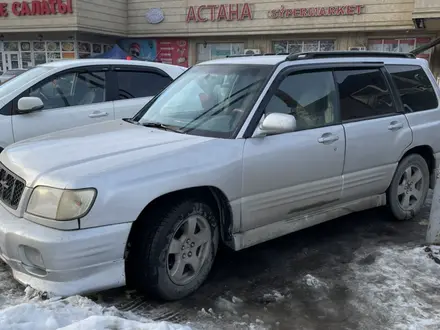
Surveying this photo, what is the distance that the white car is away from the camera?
5.60 meters

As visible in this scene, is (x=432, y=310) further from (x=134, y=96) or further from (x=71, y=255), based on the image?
(x=134, y=96)

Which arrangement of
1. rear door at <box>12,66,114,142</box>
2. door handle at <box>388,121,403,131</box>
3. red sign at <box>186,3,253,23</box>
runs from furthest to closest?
red sign at <box>186,3,253,23</box> < rear door at <box>12,66,114,142</box> < door handle at <box>388,121,403,131</box>

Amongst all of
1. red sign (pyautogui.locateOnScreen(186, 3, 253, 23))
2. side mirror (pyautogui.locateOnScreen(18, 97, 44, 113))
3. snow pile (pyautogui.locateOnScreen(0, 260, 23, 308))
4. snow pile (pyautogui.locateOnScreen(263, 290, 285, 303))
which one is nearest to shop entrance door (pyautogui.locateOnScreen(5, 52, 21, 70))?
red sign (pyautogui.locateOnScreen(186, 3, 253, 23))

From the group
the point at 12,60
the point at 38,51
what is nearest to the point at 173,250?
the point at 38,51

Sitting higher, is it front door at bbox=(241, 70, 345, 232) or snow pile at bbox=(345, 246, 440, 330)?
front door at bbox=(241, 70, 345, 232)

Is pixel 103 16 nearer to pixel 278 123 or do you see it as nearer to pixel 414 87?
pixel 414 87

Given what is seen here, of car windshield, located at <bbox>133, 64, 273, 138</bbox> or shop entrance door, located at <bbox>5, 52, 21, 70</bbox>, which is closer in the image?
car windshield, located at <bbox>133, 64, 273, 138</bbox>

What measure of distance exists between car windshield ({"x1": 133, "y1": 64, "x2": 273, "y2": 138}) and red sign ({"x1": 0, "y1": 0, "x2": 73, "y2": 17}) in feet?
70.7

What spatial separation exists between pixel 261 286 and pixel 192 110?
5.23ft

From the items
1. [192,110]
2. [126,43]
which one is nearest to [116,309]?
[192,110]

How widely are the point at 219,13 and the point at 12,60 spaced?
1236 centimetres

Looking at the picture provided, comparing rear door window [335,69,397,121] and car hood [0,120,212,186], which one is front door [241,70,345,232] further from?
car hood [0,120,212,186]

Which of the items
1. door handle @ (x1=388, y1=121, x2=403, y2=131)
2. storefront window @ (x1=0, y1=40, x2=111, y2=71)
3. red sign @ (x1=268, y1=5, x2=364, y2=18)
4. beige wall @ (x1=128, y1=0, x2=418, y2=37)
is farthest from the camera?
storefront window @ (x1=0, y1=40, x2=111, y2=71)

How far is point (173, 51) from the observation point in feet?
87.9
